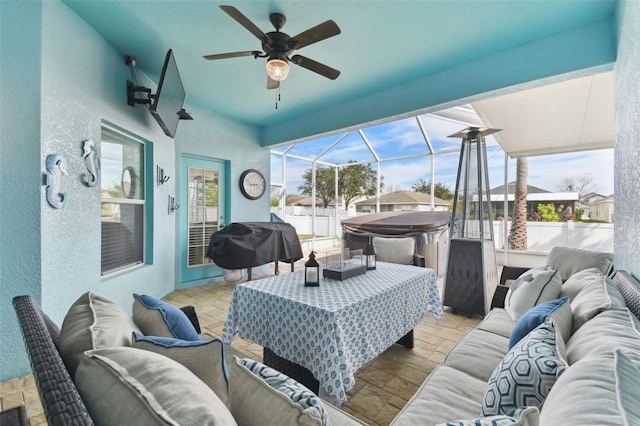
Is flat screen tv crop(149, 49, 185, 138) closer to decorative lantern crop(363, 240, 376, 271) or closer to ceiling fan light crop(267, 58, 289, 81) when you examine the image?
ceiling fan light crop(267, 58, 289, 81)

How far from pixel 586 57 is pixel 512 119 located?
1.60 m

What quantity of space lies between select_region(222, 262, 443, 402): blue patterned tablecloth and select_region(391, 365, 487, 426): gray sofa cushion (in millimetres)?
423

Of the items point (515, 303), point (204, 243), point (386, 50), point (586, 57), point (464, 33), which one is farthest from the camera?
point (204, 243)

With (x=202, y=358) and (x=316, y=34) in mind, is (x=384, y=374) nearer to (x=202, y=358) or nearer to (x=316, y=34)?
(x=202, y=358)

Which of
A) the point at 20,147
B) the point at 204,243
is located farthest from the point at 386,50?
the point at 204,243

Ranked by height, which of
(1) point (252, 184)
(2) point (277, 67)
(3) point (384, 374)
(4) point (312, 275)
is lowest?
(3) point (384, 374)

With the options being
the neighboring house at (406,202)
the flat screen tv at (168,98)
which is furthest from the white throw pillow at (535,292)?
the neighboring house at (406,202)

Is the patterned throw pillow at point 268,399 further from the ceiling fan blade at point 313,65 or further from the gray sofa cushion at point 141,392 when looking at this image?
the ceiling fan blade at point 313,65

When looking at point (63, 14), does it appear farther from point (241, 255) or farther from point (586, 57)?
point (586, 57)

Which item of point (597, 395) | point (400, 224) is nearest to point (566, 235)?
point (400, 224)

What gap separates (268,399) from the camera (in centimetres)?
70

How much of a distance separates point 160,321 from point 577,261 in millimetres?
2983

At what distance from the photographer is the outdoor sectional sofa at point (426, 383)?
1.92ft

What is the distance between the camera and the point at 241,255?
13.1 feet
